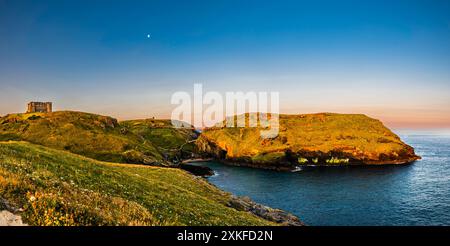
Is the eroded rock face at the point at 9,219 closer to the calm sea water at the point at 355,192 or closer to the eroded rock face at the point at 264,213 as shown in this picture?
the eroded rock face at the point at 264,213

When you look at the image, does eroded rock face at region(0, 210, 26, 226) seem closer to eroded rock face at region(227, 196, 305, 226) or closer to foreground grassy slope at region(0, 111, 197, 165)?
eroded rock face at region(227, 196, 305, 226)

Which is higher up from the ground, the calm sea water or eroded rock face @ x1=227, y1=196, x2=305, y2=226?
eroded rock face @ x1=227, y1=196, x2=305, y2=226

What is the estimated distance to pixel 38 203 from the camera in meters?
12.3

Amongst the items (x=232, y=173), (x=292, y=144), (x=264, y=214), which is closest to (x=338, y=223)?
(x=264, y=214)

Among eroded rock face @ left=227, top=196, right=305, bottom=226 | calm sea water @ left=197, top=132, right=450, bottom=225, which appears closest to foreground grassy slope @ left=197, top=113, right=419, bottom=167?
calm sea water @ left=197, top=132, right=450, bottom=225

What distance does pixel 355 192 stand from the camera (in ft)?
Result: 316

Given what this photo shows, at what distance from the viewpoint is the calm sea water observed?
69.7m

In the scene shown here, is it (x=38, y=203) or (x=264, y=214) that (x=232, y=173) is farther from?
(x=38, y=203)

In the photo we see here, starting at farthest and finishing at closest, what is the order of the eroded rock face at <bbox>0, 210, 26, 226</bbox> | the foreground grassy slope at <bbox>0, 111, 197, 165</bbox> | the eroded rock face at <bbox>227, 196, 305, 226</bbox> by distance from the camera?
the foreground grassy slope at <bbox>0, 111, 197, 165</bbox>
the eroded rock face at <bbox>227, 196, 305, 226</bbox>
the eroded rock face at <bbox>0, 210, 26, 226</bbox>

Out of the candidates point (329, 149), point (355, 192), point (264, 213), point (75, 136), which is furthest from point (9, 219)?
point (329, 149)

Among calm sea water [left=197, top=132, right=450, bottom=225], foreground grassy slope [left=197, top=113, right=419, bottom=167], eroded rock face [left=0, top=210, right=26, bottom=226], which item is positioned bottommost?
calm sea water [left=197, top=132, right=450, bottom=225]
